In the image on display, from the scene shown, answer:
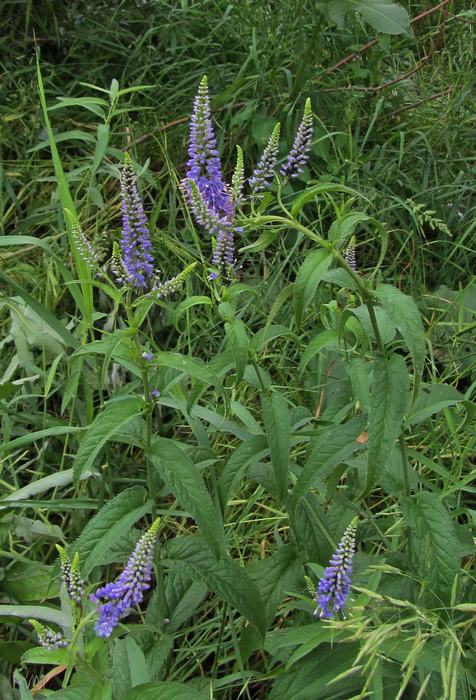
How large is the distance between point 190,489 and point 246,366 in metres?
0.39

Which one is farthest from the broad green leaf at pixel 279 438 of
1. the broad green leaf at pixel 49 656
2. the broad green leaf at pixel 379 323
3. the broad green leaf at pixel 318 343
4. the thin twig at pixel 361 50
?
the thin twig at pixel 361 50

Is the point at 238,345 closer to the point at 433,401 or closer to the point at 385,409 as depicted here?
the point at 385,409

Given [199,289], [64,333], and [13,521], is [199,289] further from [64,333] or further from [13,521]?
[13,521]

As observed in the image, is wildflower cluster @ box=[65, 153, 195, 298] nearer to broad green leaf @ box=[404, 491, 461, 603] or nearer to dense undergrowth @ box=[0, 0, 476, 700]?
Result: dense undergrowth @ box=[0, 0, 476, 700]

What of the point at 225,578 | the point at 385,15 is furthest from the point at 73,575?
the point at 385,15

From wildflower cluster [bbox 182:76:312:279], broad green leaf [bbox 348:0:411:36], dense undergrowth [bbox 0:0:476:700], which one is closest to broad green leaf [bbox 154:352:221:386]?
dense undergrowth [bbox 0:0:476:700]

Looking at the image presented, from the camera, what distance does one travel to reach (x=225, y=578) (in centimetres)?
164

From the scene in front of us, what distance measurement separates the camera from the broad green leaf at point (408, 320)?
1444 mm

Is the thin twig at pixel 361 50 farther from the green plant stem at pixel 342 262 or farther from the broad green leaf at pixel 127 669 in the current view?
the broad green leaf at pixel 127 669

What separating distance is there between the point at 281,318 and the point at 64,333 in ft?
2.34

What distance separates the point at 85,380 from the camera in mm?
2576

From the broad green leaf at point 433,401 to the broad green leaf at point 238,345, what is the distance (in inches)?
13.9

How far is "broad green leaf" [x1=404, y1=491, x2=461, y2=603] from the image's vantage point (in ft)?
4.95

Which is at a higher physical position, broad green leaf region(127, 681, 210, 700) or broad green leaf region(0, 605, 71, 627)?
broad green leaf region(127, 681, 210, 700)
